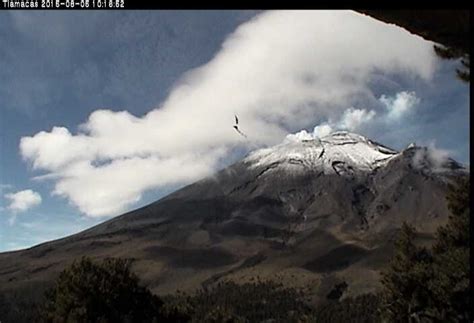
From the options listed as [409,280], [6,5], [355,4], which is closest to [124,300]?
[409,280]

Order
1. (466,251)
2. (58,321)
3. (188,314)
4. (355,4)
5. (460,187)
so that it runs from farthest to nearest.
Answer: (188,314)
(58,321)
(460,187)
(466,251)
(355,4)

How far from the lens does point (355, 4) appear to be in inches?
222

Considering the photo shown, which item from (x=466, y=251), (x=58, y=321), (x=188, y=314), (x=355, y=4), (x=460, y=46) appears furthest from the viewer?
(x=188, y=314)

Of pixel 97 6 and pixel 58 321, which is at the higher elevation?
pixel 97 6

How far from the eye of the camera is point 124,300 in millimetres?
29469

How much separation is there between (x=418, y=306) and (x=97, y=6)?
1032 inches

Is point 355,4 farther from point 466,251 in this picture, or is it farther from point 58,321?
point 58,321

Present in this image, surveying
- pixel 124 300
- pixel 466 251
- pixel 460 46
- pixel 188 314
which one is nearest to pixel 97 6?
pixel 460 46

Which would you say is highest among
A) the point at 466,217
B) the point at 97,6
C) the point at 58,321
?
the point at 97,6

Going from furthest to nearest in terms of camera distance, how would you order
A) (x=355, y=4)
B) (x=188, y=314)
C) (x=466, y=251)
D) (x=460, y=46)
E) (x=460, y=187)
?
(x=188, y=314)
(x=460, y=187)
(x=466, y=251)
(x=460, y=46)
(x=355, y=4)

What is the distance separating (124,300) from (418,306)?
1535 centimetres

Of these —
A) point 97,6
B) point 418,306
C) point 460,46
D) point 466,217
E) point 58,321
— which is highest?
point 97,6

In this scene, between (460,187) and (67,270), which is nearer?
(460,187)

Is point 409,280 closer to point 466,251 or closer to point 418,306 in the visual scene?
point 418,306
